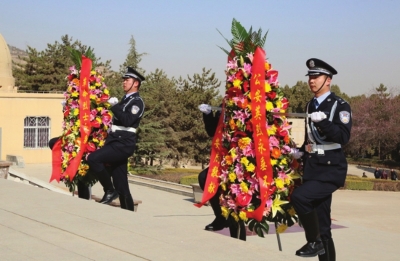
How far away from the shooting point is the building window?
27.2 metres

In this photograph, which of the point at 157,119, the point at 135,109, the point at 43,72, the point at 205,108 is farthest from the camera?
the point at 43,72

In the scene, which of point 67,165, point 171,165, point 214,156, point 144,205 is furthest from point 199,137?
point 214,156

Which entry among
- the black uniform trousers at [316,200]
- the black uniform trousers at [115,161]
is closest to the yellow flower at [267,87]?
the black uniform trousers at [316,200]

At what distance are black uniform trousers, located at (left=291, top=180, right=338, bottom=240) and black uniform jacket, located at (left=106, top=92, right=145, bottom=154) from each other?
268cm

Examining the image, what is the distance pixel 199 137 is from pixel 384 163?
2170 centimetres

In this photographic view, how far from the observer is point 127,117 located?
7246 millimetres

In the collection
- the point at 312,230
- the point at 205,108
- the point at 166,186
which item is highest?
the point at 205,108

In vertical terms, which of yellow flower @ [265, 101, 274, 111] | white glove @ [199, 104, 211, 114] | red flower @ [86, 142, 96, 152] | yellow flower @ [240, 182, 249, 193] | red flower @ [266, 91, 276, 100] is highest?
red flower @ [266, 91, 276, 100]

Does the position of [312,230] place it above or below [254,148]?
below

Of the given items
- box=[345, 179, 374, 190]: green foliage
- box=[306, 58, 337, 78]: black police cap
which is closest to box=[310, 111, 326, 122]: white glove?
box=[306, 58, 337, 78]: black police cap

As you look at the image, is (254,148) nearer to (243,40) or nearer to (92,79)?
(243,40)

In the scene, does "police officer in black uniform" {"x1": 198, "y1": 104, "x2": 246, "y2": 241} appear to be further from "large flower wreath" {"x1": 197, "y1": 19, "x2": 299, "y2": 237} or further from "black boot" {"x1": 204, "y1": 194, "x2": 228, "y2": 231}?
"large flower wreath" {"x1": 197, "y1": 19, "x2": 299, "y2": 237}

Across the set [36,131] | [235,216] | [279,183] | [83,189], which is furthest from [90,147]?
[36,131]

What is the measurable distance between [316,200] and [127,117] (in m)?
2.86
